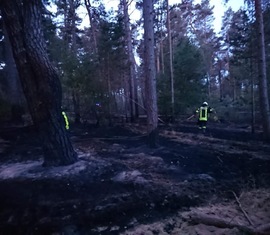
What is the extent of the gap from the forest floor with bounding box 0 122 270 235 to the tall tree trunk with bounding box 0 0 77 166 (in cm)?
86

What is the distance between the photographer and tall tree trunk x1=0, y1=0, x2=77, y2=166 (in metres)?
6.52

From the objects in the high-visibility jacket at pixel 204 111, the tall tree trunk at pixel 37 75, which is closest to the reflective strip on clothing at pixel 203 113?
the high-visibility jacket at pixel 204 111

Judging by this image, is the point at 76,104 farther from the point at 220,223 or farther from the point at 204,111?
the point at 220,223

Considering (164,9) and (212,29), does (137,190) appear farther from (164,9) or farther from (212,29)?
(212,29)

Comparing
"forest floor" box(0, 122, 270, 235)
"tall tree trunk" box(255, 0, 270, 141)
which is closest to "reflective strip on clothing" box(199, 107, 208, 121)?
"tall tree trunk" box(255, 0, 270, 141)

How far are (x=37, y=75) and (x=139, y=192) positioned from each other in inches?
170

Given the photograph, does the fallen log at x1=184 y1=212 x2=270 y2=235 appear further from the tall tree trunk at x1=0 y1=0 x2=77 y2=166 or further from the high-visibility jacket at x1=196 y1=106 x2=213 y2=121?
the high-visibility jacket at x1=196 y1=106 x2=213 y2=121

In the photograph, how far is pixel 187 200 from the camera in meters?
4.88

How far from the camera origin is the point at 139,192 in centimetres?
534

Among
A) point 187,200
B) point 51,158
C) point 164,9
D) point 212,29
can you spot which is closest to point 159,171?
point 187,200

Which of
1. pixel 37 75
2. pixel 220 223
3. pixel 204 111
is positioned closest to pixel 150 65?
pixel 37 75

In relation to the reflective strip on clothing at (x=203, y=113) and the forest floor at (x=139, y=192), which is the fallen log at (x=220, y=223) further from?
the reflective strip on clothing at (x=203, y=113)

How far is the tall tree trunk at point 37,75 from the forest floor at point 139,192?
0.86 meters

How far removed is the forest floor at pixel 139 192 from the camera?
3988 mm
